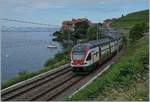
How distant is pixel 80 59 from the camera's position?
94.7 feet

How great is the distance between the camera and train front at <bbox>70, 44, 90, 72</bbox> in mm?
28875

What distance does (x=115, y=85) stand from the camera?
1608cm

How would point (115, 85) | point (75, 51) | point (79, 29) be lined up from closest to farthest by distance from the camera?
point (115, 85), point (75, 51), point (79, 29)

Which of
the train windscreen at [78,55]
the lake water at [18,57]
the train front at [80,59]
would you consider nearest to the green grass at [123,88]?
the train front at [80,59]

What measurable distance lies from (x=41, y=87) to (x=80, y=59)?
239 inches

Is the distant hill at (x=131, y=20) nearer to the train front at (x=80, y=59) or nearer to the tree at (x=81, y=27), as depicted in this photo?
the tree at (x=81, y=27)

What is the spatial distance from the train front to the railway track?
746mm

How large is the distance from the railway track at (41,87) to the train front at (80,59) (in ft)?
2.45

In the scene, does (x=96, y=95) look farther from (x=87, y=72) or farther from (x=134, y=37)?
(x=134, y=37)

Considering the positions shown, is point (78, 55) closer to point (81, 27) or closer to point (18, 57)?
point (18, 57)

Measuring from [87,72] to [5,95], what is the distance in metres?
10.1

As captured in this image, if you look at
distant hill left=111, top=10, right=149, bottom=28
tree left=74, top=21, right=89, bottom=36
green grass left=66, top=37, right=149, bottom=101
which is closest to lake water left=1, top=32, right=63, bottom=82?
tree left=74, top=21, right=89, bottom=36

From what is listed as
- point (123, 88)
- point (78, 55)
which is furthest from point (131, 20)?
point (123, 88)

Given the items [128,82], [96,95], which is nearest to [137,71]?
[128,82]
